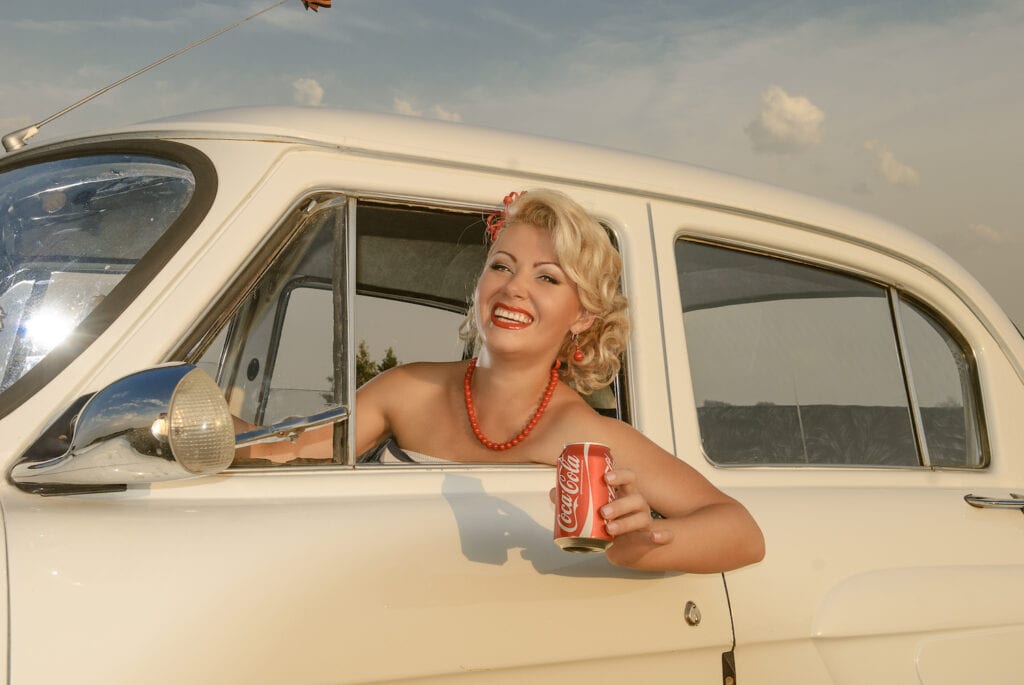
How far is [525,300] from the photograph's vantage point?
2629 mm

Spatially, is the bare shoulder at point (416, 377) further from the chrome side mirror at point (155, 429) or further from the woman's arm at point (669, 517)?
the chrome side mirror at point (155, 429)

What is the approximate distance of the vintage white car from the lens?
5.71 feet

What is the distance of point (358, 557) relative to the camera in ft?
6.36

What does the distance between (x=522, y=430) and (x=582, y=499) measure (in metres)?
0.73

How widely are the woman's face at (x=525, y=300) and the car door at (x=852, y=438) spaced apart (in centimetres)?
26

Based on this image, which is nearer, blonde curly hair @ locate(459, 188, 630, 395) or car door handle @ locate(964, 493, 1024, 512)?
blonde curly hair @ locate(459, 188, 630, 395)

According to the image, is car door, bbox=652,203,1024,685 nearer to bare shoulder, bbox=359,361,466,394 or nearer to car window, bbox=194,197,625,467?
car window, bbox=194,197,625,467

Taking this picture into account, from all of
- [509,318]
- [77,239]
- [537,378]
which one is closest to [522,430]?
[537,378]

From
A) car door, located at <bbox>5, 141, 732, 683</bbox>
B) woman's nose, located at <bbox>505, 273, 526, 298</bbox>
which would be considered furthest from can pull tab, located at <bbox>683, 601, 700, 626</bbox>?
woman's nose, located at <bbox>505, 273, 526, 298</bbox>

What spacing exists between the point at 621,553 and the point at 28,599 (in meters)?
1.09

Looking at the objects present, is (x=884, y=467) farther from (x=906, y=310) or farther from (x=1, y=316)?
(x=1, y=316)

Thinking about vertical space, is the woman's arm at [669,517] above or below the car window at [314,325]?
below

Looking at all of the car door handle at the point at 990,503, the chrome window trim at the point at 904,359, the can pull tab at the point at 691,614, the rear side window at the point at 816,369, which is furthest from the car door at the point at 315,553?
the chrome window trim at the point at 904,359

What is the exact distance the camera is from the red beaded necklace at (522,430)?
2.54 metres
